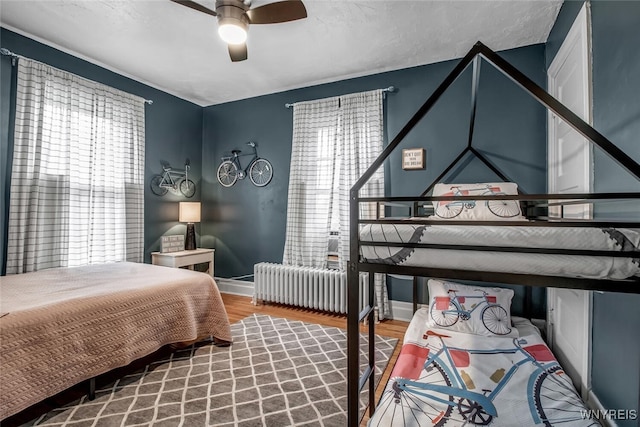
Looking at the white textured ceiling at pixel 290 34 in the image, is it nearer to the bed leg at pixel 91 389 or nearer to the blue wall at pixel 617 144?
the blue wall at pixel 617 144

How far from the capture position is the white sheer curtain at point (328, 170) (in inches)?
135

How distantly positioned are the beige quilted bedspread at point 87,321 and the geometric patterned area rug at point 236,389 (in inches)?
7.5

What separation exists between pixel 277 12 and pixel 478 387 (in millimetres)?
2552

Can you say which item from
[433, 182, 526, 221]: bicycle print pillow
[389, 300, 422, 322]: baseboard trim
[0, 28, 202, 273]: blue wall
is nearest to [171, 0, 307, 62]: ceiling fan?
[433, 182, 526, 221]: bicycle print pillow

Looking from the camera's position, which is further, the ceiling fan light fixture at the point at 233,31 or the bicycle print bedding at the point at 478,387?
the ceiling fan light fixture at the point at 233,31

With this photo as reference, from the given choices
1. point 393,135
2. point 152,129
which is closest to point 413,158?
point 393,135

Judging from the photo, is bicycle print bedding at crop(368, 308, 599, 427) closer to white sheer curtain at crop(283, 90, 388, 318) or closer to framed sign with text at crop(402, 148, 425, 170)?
white sheer curtain at crop(283, 90, 388, 318)

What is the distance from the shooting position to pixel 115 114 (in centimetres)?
344

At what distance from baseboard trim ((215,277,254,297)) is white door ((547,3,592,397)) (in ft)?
11.3

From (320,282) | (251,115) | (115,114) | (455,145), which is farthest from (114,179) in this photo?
(455,145)

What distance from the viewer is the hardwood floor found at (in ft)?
5.95

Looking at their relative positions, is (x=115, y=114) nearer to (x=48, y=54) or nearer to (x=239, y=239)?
(x=48, y=54)

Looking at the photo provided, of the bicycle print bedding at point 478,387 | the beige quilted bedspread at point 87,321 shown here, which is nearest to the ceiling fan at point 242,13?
the beige quilted bedspread at point 87,321

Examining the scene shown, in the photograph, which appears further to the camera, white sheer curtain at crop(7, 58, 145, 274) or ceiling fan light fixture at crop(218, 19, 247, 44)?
white sheer curtain at crop(7, 58, 145, 274)
